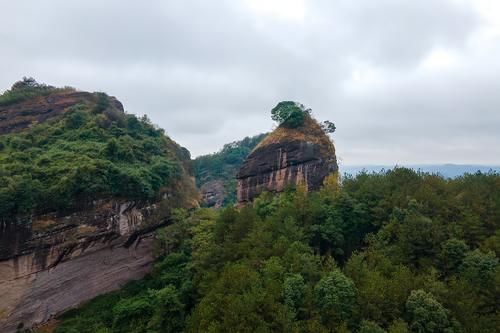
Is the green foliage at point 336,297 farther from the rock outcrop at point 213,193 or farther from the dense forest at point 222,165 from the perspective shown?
the dense forest at point 222,165

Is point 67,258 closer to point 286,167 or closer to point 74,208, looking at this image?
point 74,208

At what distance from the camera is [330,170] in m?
39.0

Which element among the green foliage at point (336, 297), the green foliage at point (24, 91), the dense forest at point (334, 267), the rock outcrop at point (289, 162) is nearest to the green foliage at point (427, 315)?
the dense forest at point (334, 267)

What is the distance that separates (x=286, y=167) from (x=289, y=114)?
5.70 metres

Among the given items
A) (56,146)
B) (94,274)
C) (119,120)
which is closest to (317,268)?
(94,274)

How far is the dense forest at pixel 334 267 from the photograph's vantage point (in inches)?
669

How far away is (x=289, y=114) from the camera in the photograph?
39094 mm

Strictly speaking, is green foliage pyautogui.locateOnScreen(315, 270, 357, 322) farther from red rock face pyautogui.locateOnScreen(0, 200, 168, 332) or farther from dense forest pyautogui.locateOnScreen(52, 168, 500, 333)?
red rock face pyautogui.locateOnScreen(0, 200, 168, 332)

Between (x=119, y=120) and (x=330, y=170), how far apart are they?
21967mm

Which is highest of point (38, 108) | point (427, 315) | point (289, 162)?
point (38, 108)

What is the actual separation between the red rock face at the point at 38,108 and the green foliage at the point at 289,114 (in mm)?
17680

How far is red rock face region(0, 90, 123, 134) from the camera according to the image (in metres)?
36.1

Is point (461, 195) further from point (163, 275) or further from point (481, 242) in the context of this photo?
point (163, 275)

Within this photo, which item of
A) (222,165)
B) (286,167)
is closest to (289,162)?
(286,167)
